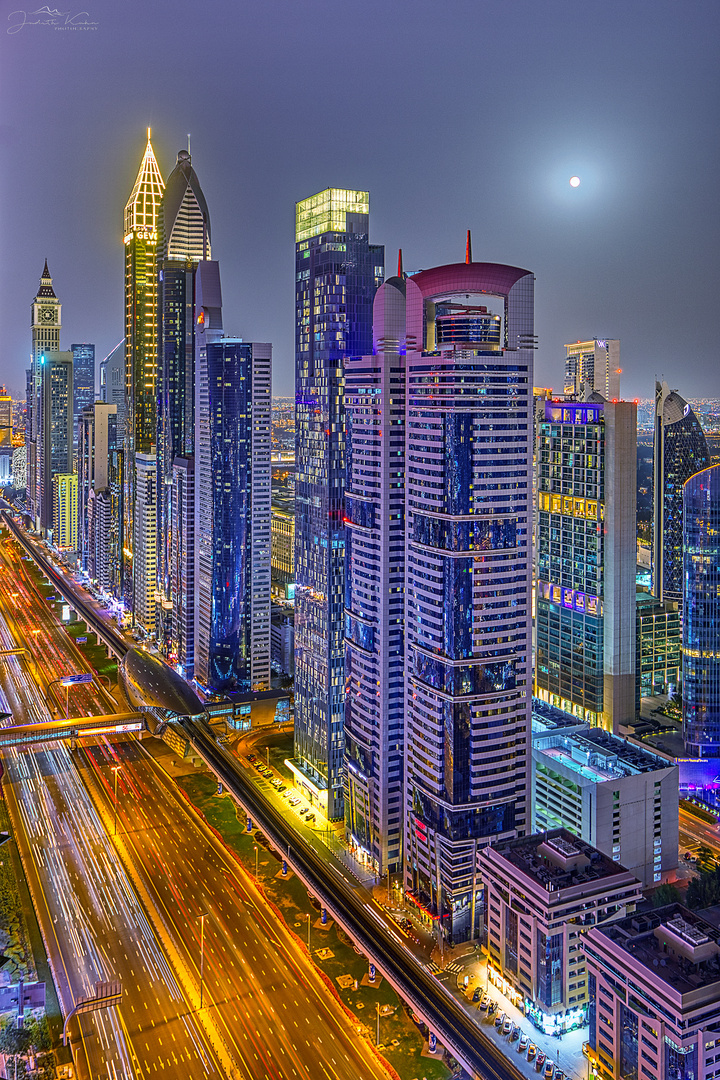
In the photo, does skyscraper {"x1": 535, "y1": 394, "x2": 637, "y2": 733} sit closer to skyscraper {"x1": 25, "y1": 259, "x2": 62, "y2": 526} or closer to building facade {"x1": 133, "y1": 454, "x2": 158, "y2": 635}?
building facade {"x1": 133, "y1": 454, "x2": 158, "y2": 635}

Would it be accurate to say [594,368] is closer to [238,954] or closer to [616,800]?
[616,800]

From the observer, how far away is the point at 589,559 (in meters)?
59.7

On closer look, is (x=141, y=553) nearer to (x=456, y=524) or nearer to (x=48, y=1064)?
(x=456, y=524)

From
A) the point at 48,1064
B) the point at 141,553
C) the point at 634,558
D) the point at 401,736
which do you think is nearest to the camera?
the point at 48,1064

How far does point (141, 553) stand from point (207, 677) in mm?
23617

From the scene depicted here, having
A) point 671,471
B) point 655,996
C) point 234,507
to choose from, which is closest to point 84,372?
point 234,507

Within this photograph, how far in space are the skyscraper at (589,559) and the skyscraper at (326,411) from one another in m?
17.3

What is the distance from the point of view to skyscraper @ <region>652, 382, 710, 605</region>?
Answer: 7675 centimetres

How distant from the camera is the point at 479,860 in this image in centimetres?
3875

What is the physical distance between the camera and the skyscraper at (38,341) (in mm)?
146625

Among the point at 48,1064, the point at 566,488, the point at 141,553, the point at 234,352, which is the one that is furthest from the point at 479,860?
the point at 141,553

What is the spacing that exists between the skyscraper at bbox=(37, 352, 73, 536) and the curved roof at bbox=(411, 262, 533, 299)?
108034 millimetres

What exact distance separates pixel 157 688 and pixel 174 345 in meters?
32.7

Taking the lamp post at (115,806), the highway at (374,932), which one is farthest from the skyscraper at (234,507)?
the highway at (374,932)
